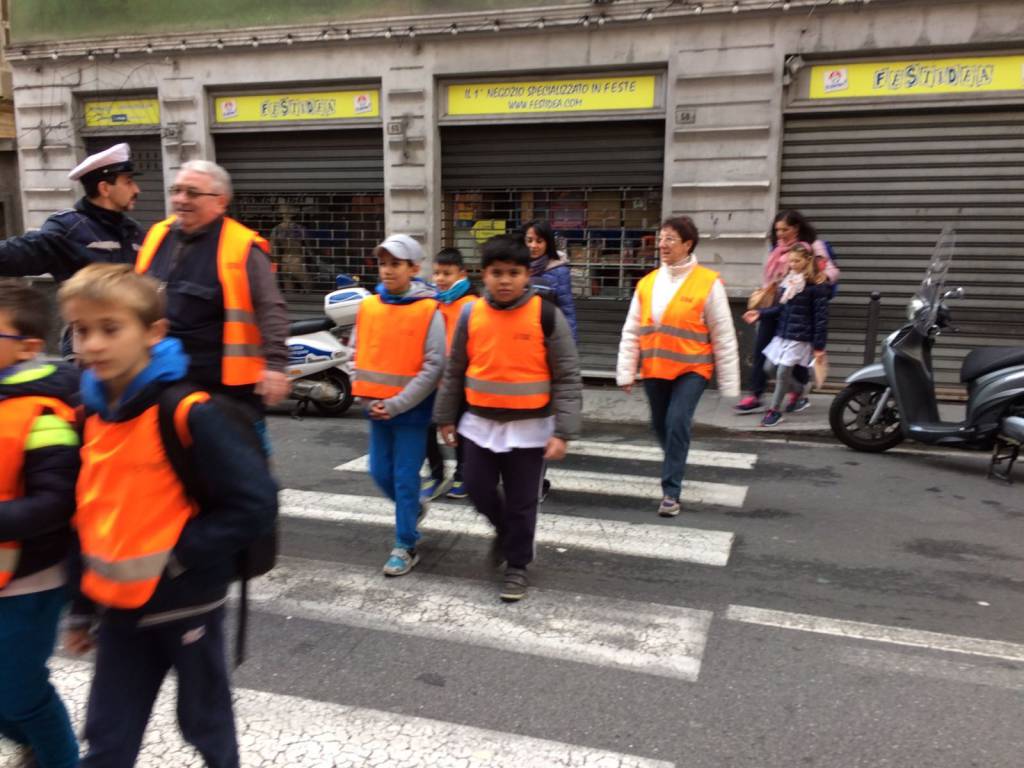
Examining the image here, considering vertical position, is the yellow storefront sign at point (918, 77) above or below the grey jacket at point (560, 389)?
above

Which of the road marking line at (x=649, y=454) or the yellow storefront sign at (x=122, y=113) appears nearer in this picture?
the road marking line at (x=649, y=454)

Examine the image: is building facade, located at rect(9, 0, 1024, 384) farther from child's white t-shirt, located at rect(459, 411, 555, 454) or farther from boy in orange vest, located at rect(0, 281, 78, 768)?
boy in orange vest, located at rect(0, 281, 78, 768)

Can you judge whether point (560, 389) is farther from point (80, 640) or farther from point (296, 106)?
point (296, 106)

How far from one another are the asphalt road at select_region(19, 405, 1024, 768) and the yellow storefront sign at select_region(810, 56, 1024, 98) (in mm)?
5674

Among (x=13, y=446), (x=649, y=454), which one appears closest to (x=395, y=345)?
(x=13, y=446)

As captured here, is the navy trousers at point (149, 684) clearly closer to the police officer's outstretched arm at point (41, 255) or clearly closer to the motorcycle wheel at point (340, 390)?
the police officer's outstretched arm at point (41, 255)

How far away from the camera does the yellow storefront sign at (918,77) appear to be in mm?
9109

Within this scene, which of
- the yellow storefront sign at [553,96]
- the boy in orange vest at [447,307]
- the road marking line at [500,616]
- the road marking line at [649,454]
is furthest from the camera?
the yellow storefront sign at [553,96]

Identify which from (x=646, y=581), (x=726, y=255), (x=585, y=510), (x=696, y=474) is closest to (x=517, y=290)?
(x=646, y=581)

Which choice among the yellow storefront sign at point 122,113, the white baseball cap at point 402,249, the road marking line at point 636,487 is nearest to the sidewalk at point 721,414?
the road marking line at point 636,487

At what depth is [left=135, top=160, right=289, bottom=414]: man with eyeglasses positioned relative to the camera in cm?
334

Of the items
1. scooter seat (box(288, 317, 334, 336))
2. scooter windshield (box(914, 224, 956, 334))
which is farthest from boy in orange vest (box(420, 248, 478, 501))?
scooter windshield (box(914, 224, 956, 334))

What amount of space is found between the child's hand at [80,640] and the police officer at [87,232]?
8.06 feet

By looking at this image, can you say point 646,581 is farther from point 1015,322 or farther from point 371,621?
point 1015,322
